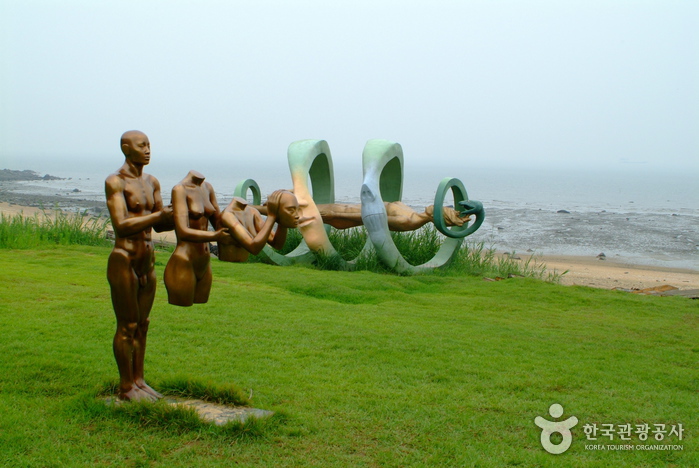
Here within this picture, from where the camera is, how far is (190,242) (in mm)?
4605

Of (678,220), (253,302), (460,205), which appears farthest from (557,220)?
(253,302)

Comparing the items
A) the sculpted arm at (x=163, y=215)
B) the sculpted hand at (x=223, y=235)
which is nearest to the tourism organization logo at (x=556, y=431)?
the sculpted hand at (x=223, y=235)

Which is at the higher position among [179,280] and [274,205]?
[274,205]

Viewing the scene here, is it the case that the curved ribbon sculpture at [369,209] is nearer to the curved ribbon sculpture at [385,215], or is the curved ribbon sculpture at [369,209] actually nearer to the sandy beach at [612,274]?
the curved ribbon sculpture at [385,215]

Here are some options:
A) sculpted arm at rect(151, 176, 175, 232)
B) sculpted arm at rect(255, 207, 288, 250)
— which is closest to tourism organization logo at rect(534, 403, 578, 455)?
sculpted arm at rect(255, 207, 288, 250)

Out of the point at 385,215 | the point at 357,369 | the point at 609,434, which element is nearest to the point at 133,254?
the point at 357,369

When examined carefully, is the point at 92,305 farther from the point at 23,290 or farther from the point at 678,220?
the point at 678,220

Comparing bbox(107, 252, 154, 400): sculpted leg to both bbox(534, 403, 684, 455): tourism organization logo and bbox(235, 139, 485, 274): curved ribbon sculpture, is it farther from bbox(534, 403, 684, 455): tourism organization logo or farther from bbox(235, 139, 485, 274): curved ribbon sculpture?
bbox(235, 139, 485, 274): curved ribbon sculpture

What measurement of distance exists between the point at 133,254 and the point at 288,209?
1.15 m

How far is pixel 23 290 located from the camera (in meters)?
8.10

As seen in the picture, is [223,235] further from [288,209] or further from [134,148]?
[134,148]

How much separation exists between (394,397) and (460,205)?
24.0 feet

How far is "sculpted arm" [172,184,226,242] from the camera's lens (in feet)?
14.4

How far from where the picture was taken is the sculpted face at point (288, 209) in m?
4.38
